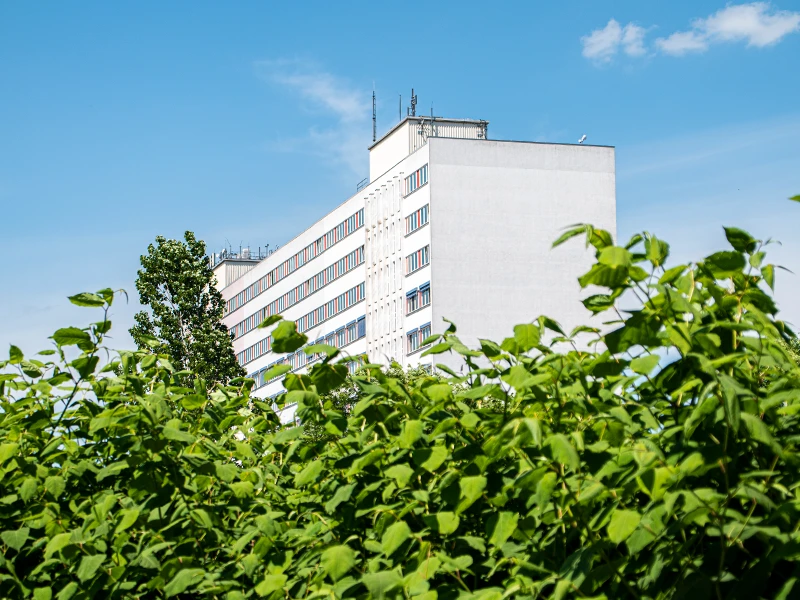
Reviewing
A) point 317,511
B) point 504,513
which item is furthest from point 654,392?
point 317,511

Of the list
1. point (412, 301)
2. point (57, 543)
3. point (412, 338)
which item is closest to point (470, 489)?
point (57, 543)

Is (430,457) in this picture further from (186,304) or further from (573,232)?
(186,304)

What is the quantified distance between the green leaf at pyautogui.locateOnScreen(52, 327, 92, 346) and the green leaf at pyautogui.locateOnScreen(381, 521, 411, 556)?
146cm

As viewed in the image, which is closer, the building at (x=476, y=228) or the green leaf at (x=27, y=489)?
the green leaf at (x=27, y=489)

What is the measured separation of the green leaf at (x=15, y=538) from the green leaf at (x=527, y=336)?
1.87 m

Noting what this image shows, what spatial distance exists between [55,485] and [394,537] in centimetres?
150

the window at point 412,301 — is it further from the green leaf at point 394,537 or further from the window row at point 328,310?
the green leaf at point 394,537

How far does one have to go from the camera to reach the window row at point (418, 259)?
68.0 metres

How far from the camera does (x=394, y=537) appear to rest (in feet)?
8.99

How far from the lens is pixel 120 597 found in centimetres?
354

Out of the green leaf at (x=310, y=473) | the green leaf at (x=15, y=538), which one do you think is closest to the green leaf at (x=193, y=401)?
the green leaf at (x=15, y=538)

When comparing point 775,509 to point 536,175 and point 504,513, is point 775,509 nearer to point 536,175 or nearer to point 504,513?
point 504,513

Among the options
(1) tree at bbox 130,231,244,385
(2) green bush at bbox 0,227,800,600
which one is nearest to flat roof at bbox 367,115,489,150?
(1) tree at bbox 130,231,244,385

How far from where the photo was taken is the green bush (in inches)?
88.6
